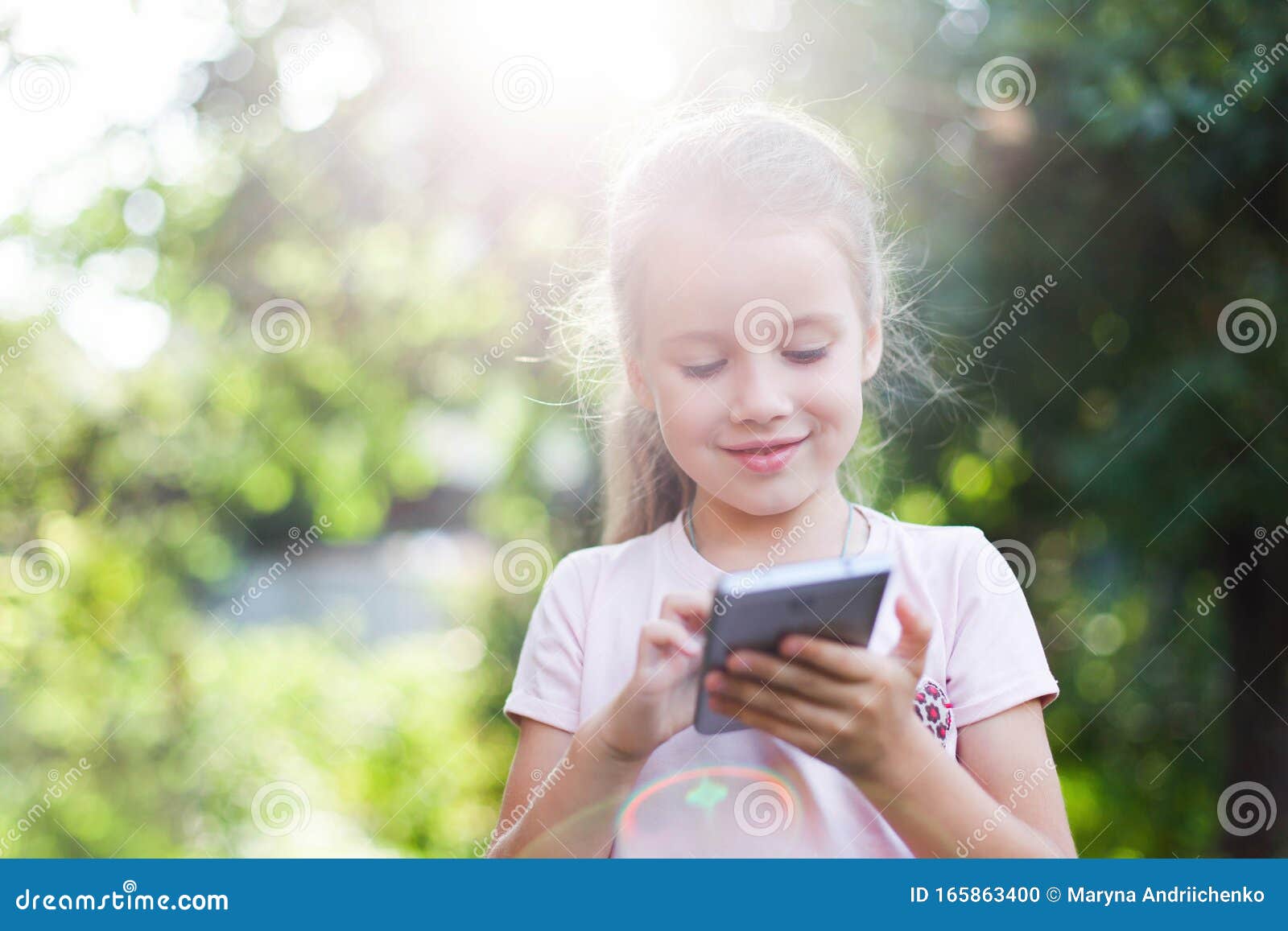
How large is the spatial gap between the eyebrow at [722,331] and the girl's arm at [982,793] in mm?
488

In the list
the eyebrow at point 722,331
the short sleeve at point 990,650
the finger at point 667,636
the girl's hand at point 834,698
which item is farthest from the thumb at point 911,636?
the eyebrow at point 722,331

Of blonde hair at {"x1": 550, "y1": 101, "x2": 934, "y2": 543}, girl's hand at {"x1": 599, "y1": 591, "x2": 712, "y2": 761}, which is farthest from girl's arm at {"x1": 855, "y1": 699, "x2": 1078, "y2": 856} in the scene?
blonde hair at {"x1": 550, "y1": 101, "x2": 934, "y2": 543}

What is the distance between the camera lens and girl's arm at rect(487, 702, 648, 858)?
46.5 inches

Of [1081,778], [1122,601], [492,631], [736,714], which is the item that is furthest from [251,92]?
[1081,778]

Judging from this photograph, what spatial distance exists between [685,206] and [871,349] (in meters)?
0.30

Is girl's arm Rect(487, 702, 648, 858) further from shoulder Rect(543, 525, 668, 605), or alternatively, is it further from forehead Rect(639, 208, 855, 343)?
forehead Rect(639, 208, 855, 343)

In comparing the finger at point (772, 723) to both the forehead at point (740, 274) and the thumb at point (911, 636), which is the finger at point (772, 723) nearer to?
the thumb at point (911, 636)

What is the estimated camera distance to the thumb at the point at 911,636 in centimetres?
106

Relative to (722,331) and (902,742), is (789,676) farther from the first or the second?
(722,331)

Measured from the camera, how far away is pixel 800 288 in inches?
47.6

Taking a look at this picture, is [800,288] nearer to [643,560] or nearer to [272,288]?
[643,560]

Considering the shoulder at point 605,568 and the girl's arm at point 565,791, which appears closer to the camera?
the girl's arm at point 565,791

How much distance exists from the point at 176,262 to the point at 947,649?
235 cm

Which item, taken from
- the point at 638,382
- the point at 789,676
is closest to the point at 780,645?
the point at 789,676
